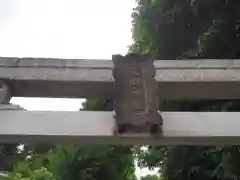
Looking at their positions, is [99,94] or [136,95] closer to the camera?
[136,95]

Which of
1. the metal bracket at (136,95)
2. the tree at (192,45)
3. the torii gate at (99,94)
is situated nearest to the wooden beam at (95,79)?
the torii gate at (99,94)

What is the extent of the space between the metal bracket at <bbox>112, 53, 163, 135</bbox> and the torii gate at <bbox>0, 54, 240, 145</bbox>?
0.18 feet

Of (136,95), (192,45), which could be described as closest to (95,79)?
(136,95)

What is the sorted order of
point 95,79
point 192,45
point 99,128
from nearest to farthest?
1. point 99,128
2. point 95,79
3. point 192,45

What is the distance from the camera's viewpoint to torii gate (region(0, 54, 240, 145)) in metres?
2.61

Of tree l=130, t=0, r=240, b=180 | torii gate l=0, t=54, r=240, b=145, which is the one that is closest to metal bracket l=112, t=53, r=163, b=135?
torii gate l=0, t=54, r=240, b=145

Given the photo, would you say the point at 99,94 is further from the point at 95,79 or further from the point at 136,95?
the point at 136,95

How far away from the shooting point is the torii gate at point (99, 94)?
2.61 metres

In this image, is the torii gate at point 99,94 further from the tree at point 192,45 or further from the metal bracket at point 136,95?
the tree at point 192,45

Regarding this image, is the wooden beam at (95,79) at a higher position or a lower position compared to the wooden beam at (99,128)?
higher

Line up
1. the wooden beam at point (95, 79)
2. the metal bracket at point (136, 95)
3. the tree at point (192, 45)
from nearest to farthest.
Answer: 1. the metal bracket at point (136, 95)
2. the wooden beam at point (95, 79)
3. the tree at point (192, 45)

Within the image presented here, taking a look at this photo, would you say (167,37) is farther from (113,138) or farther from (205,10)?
(113,138)

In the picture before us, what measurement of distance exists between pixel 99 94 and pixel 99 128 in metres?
0.30

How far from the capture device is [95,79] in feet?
9.19
